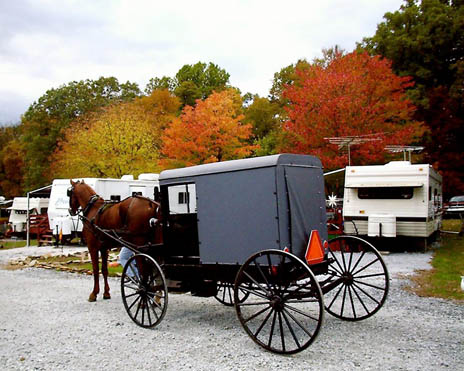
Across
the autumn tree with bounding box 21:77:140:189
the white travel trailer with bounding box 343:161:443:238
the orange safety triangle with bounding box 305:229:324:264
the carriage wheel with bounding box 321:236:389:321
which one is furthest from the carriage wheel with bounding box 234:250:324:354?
the autumn tree with bounding box 21:77:140:189

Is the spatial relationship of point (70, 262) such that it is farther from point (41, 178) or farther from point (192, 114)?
point (41, 178)

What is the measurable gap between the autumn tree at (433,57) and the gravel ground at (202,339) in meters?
20.8

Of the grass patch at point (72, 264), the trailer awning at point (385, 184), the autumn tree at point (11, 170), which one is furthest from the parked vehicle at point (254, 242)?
the autumn tree at point (11, 170)

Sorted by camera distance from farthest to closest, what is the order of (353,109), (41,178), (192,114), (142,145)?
(41,178), (142,145), (192,114), (353,109)

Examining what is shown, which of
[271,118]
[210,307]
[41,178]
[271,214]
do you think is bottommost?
[210,307]

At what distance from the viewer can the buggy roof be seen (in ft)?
16.7

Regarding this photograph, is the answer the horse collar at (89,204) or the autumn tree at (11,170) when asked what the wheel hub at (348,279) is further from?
the autumn tree at (11,170)

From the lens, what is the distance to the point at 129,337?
5.54 m

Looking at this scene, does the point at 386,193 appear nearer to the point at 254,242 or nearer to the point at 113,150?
the point at 254,242

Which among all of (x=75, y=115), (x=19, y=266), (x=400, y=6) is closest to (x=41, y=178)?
(x=75, y=115)

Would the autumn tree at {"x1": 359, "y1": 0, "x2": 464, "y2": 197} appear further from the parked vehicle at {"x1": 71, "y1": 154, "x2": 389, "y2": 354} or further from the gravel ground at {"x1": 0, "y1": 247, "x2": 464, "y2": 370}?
the parked vehicle at {"x1": 71, "y1": 154, "x2": 389, "y2": 354}

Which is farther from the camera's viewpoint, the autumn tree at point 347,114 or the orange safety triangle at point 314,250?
the autumn tree at point 347,114

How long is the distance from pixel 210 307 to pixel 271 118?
30966 mm

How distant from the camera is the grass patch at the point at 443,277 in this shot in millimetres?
7656
